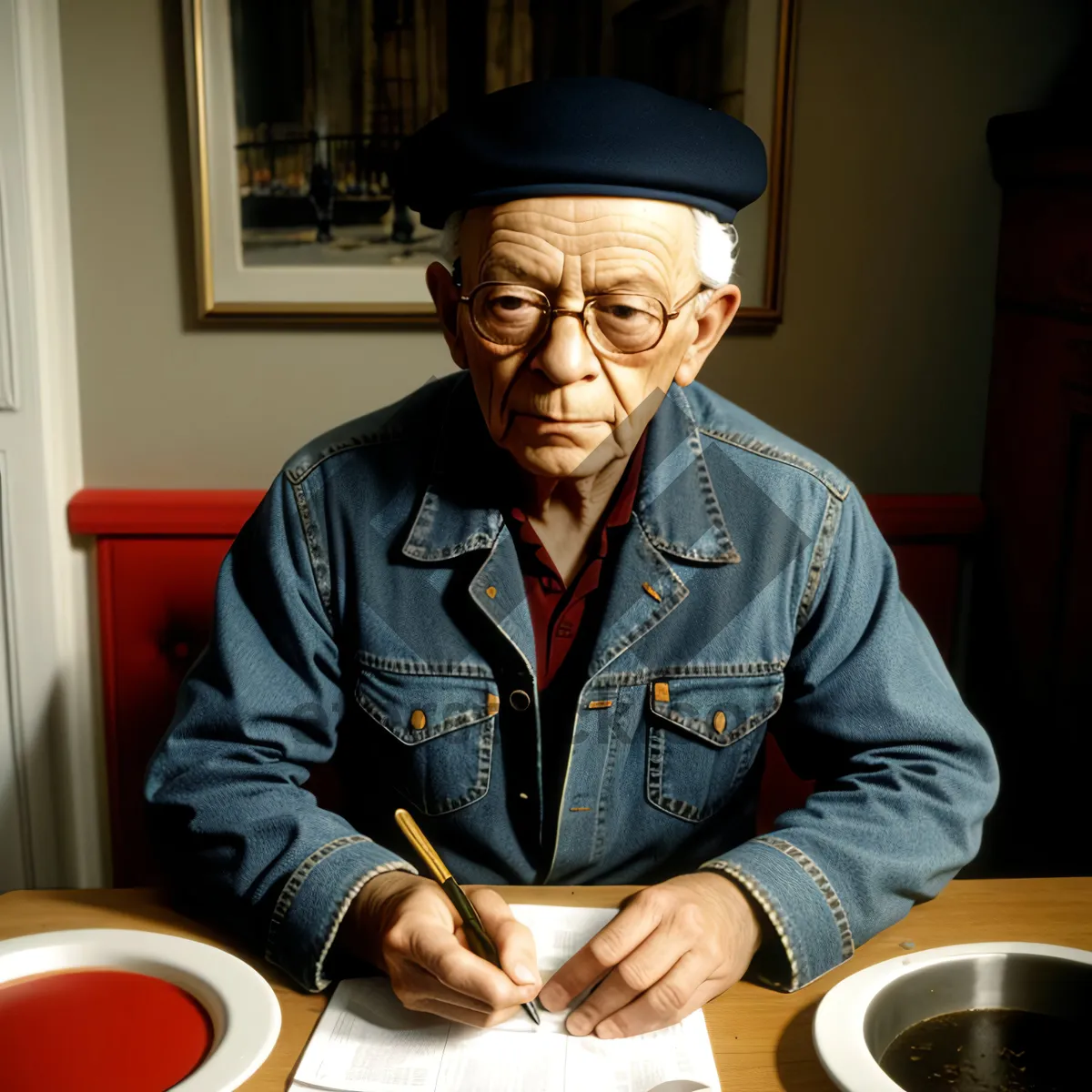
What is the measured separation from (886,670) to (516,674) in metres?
0.40

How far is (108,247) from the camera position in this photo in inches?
80.3

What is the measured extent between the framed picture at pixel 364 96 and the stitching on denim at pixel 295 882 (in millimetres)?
1151

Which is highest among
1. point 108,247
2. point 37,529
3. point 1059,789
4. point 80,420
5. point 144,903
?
point 108,247

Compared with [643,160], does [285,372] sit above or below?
below

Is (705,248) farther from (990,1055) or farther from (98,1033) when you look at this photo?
(98,1033)

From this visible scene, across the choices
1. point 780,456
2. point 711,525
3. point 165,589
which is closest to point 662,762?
point 711,525

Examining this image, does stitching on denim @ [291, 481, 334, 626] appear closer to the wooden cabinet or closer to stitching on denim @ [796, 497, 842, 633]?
stitching on denim @ [796, 497, 842, 633]

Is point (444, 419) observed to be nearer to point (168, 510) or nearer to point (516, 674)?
point (516, 674)

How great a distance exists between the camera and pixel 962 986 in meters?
0.98

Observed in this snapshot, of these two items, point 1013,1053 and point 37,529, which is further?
point 37,529

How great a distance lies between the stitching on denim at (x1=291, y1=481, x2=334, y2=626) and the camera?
4.49ft

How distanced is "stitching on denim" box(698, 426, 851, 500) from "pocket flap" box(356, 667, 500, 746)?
1.36 feet

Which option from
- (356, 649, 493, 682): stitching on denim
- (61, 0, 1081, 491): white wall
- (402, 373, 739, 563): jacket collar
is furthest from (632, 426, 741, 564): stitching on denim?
(61, 0, 1081, 491): white wall

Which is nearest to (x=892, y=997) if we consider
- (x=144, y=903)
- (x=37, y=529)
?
(x=144, y=903)
